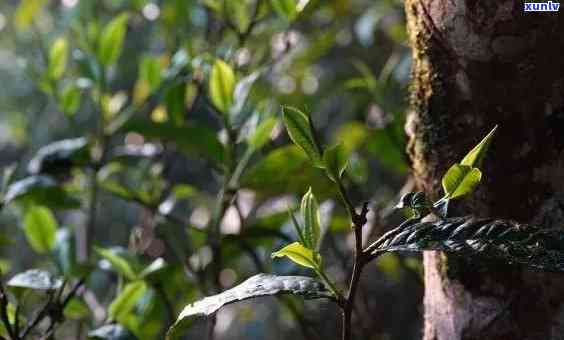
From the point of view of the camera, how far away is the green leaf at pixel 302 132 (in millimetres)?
594

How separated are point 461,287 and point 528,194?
10cm

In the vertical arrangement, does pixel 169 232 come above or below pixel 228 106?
below

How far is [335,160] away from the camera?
590mm

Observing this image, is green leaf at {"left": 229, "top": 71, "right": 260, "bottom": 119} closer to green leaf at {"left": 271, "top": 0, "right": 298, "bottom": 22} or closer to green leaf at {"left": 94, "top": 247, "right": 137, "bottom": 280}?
green leaf at {"left": 271, "top": 0, "right": 298, "bottom": 22}

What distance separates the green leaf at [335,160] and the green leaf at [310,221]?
6cm

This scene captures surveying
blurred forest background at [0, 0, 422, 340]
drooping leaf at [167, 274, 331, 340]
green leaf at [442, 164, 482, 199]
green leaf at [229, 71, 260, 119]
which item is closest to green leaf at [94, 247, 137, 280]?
blurred forest background at [0, 0, 422, 340]

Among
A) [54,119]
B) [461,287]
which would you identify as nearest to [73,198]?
[461,287]

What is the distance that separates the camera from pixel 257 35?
1451 mm

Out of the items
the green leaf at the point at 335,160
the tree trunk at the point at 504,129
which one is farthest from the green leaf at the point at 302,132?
the tree trunk at the point at 504,129

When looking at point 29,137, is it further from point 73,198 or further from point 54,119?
point 73,198

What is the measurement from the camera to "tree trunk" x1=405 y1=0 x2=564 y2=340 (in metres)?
0.65

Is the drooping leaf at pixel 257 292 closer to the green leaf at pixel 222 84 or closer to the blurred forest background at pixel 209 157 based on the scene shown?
the blurred forest background at pixel 209 157

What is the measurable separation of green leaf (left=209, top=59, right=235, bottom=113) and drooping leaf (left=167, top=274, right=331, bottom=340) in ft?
1.26

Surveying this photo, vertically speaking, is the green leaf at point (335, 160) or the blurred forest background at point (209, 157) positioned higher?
the green leaf at point (335, 160)
